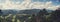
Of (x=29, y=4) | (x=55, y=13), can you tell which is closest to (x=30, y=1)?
(x=29, y=4)

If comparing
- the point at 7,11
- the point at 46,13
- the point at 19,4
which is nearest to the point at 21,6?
the point at 19,4

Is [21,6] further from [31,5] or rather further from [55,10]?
[55,10]

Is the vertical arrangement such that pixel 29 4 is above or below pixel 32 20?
above

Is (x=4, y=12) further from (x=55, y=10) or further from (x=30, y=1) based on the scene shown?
(x=55, y=10)

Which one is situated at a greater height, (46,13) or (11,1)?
(11,1)

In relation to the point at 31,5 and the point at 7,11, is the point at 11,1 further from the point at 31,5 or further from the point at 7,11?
the point at 31,5

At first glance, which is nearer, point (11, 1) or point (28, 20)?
point (28, 20)

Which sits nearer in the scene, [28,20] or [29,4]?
[28,20]
